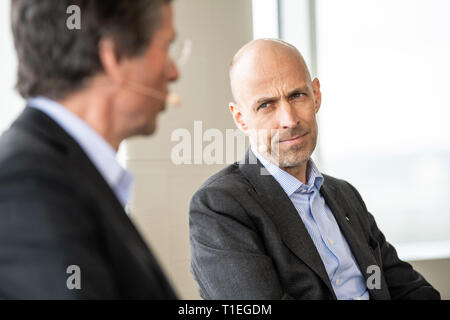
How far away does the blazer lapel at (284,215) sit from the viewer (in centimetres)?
173

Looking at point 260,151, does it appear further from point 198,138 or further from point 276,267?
point 198,138

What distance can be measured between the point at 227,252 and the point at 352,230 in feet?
1.83

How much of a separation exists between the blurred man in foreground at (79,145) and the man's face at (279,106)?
925 millimetres

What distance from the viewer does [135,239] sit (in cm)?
89

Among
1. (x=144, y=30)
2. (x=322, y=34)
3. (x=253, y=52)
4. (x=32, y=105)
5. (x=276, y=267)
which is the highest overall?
(x=322, y=34)

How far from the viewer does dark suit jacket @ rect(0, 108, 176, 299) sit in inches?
27.5

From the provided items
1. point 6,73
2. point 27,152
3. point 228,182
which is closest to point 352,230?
point 228,182

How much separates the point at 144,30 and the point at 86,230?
1.29ft

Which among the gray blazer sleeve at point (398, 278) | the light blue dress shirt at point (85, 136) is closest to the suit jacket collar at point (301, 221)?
the gray blazer sleeve at point (398, 278)

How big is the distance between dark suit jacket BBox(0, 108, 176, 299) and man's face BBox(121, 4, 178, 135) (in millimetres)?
149

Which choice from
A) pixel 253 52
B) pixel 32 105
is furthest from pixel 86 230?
pixel 253 52

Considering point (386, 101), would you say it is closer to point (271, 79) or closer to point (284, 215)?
point (271, 79)

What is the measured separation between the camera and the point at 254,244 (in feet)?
5.45

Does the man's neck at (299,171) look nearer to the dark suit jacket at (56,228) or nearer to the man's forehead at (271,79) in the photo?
the man's forehead at (271,79)
